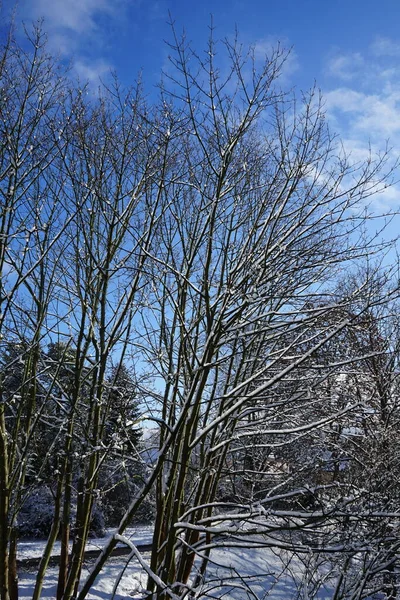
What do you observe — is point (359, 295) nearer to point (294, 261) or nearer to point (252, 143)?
point (294, 261)

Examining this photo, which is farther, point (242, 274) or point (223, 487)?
point (223, 487)

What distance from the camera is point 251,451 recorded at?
8117 millimetres

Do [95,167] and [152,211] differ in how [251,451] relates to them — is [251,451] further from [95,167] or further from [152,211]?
[95,167]

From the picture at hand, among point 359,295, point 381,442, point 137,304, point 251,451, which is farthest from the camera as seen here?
point 251,451

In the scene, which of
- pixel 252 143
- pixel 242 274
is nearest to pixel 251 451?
pixel 242 274

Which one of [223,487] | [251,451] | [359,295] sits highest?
[359,295]

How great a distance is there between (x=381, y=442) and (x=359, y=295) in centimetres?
327

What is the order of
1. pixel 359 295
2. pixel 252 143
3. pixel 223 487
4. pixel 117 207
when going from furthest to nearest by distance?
pixel 223 487
pixel 117 207
pixel 252 143
pixel 359 295

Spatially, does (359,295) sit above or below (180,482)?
above

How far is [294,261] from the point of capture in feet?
16.3

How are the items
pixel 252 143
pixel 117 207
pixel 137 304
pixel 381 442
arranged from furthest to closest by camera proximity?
pixel 381 442 < pixel 137 304 < pixel 117 207 < pixel 252 143

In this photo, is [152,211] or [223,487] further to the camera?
[223,487]

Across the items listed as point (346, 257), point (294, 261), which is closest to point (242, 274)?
point (294, 261)

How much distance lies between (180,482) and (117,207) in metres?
3.37
